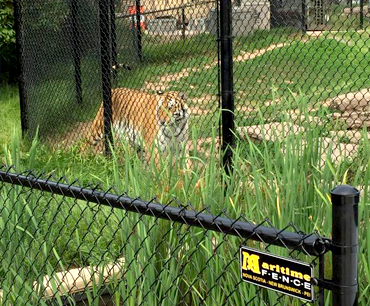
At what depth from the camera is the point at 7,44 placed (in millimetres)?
13258

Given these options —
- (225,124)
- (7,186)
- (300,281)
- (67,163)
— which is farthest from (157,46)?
(300,281)

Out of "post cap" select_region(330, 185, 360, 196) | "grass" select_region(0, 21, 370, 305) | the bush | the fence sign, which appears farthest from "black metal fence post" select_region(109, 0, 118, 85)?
the bush

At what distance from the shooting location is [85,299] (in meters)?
3.54

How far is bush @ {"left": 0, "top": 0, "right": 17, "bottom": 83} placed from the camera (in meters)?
12.4

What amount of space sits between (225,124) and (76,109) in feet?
11.1

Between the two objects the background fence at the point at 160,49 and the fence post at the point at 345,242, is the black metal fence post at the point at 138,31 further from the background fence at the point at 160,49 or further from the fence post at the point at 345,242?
the fence post at the point at 345,242

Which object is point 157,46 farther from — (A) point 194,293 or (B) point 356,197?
(B) point 356,197

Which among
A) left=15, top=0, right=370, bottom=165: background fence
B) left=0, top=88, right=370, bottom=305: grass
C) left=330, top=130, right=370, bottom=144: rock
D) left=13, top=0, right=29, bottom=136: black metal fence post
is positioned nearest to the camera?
left=0, top=88, right=370, bottom=305: grass

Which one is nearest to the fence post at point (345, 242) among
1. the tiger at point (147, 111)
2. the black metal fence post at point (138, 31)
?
the tiger at point (147, 111)

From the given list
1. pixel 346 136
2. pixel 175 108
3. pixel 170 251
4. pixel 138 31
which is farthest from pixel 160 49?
pixel 170 251

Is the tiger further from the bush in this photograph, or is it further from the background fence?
the bush

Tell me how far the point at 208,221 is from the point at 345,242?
0.49m

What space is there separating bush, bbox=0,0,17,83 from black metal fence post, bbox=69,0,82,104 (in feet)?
16.7

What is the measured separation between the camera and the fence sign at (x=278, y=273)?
181 cm
